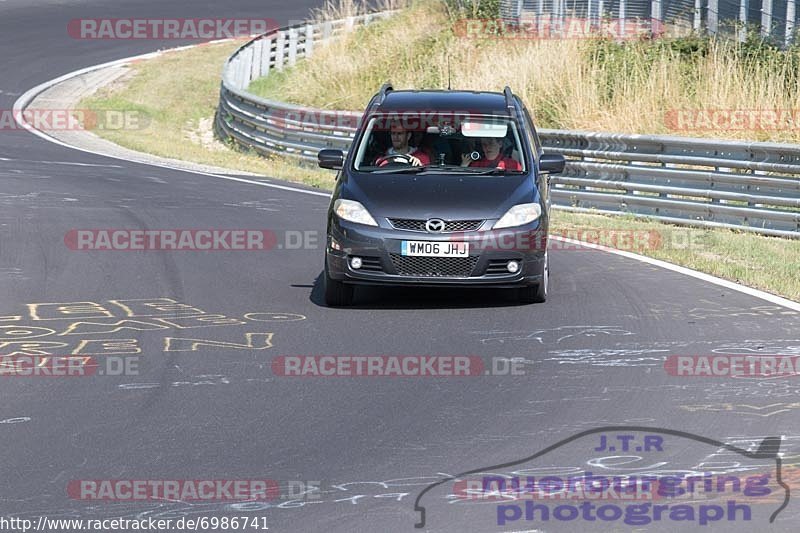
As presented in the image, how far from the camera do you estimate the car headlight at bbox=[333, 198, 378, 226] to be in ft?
37.6

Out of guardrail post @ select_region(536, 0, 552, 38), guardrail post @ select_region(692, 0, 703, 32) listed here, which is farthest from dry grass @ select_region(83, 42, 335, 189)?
guardrail post @ select_region(692, 0, 703, 32)

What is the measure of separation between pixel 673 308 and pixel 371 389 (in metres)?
3.80

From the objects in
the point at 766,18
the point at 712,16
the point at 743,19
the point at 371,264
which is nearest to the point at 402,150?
the point at 371,264

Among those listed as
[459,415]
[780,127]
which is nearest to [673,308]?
[459,415]

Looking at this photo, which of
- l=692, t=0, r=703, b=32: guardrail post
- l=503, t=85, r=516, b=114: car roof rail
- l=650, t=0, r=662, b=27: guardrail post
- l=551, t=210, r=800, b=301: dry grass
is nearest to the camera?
l=503, t=85, r=516, b=114: car roof rail

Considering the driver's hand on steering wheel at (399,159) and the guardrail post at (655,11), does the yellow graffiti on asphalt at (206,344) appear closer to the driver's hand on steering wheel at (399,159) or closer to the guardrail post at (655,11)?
the driver's hand on steering wheel at (399,159)

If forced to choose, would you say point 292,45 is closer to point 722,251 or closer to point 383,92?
point 722,251

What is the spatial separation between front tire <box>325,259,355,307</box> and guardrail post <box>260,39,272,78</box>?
2664cm

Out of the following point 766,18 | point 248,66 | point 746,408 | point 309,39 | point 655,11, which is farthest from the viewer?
point 309,39

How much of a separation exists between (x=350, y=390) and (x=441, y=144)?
4300 millimetres

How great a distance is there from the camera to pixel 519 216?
1154 cm

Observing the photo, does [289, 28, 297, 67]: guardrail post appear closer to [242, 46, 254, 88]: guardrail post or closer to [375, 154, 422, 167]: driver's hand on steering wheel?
[242, 46, 254, 88]: guardrail post

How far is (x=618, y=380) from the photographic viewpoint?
28.9ft

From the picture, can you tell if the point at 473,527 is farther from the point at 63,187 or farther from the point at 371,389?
the point at 63,187
